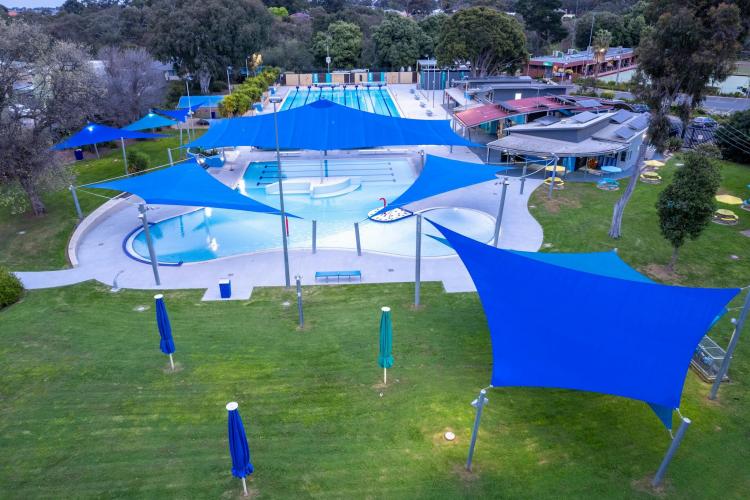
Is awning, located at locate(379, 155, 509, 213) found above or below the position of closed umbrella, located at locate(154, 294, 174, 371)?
above

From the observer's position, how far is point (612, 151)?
2556cm

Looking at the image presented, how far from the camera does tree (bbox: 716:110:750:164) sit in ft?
93.9

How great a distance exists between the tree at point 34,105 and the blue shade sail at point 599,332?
19879mm

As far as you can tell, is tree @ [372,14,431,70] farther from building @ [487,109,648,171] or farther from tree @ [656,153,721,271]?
tree @ [656,153,721,271]

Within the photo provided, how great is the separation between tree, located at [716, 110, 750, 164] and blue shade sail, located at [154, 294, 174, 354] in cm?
3270

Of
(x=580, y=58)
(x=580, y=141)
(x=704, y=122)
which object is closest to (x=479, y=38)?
(x=704, y=122)

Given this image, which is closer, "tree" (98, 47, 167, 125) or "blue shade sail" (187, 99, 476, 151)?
"blue shade sail" (187, 99, 476, 151)

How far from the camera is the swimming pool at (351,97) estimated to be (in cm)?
4822

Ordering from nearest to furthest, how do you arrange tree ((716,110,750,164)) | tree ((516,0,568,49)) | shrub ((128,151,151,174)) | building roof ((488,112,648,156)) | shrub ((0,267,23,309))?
shrub ((0,267,23,309)), building roof ((488,112,648,156)), shrub ((128,151,151,174)), tree ((716,110,750,164)), tree ((516,0,568,49))

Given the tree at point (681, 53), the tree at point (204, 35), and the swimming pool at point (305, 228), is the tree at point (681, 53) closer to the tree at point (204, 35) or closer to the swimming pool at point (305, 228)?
the swimming pool at point (305, 228)

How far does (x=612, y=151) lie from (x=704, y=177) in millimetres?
12008

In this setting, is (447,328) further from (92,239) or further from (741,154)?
(741,154)

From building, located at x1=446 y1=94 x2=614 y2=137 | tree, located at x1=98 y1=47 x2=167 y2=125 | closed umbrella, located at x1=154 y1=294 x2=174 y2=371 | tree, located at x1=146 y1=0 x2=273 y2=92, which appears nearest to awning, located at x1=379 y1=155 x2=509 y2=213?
closed umbrella, located at x1=154 y1=294 x2=174 y2=371

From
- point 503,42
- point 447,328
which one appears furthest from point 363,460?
point 503,42
